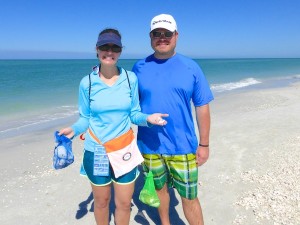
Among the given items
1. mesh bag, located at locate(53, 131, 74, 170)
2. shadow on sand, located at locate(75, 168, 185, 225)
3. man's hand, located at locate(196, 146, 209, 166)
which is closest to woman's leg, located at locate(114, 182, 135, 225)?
mesh bag, located at locate(53, 131, 74, 170)

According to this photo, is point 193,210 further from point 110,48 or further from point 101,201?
point 110,48

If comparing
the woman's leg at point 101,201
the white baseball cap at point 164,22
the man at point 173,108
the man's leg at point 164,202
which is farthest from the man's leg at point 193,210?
the white baseball cap at point 164,22

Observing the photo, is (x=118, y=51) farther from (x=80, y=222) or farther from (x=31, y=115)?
(x=31, y=115)

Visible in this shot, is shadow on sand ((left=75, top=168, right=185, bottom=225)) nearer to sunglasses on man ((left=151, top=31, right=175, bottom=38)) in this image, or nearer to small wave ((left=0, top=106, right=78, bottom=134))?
sunglasses on man ((left=151, top=31, right=175, bottom=38))

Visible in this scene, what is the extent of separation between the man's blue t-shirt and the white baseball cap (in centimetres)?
32

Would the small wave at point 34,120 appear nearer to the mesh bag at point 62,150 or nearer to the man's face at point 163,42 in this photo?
the mesh bag at point 62,150

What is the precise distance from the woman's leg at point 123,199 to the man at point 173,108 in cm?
40

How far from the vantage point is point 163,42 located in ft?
10.5

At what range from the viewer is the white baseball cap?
10.3ft

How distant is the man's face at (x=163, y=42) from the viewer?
319 centimetres

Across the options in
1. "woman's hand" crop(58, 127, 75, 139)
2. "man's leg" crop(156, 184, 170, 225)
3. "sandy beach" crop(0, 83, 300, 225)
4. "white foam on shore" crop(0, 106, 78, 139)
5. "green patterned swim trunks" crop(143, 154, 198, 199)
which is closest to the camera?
"woman's hand" crop(58, 127, 75, 139)

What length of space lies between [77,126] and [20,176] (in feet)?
12.2

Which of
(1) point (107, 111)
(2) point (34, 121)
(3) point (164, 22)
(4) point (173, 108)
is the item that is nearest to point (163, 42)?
(3) point (164, 22)

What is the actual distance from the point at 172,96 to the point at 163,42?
61cm
